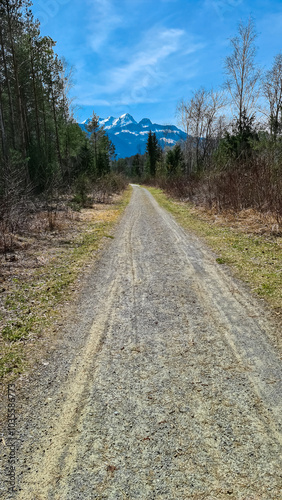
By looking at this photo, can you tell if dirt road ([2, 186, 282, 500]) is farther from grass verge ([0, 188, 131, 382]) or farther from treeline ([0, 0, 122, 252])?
treeline ([0, 0, 122, 252])

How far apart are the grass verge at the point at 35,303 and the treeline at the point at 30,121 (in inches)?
92.2

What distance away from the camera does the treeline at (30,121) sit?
12658mm

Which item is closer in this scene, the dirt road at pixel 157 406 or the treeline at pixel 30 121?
the dirt road at pixel 157 406

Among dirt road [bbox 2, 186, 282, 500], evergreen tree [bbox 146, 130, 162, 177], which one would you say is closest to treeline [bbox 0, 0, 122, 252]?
dirt road [bbox 2, 186, 282, 500]

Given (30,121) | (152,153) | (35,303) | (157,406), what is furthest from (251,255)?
(152,153)

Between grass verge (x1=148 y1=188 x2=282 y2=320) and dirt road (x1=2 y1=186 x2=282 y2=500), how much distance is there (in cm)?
53

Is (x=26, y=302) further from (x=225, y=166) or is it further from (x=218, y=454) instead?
(x=225, y=166)

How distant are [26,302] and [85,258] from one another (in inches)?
103

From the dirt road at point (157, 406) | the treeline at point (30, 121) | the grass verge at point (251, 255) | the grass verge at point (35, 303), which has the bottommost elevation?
the dirt road at point (157, 406)

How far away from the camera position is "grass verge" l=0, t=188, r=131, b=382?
10.8 feet

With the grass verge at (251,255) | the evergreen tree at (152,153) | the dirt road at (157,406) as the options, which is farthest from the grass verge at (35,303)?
the evergreen tree at (152,153)

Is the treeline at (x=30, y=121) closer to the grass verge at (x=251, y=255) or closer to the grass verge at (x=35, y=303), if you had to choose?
the grass verge at (x=35, y=303)

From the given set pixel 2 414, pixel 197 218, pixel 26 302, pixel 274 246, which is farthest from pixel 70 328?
pixel 197 218

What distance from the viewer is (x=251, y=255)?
6926mm
